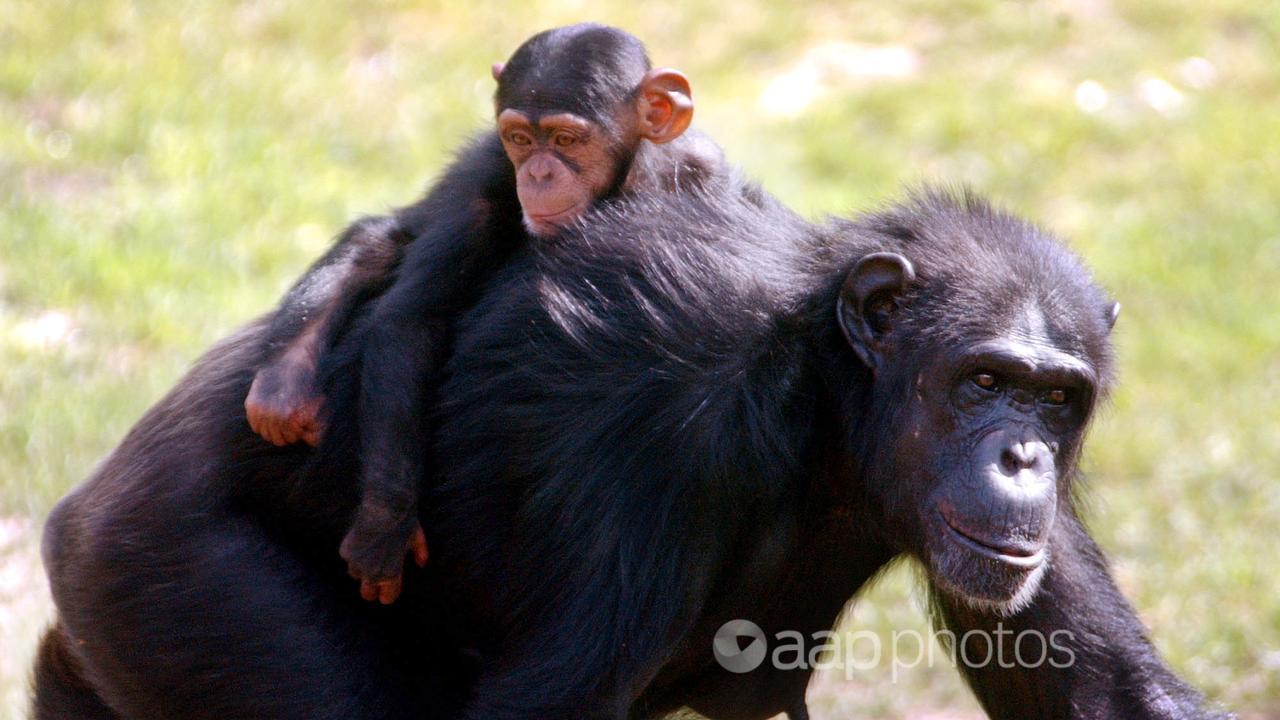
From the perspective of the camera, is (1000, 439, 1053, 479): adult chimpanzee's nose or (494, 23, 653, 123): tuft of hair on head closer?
(1000, 439, 1053, 479): adult chimpanzee's nose

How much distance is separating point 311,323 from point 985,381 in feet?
6.68

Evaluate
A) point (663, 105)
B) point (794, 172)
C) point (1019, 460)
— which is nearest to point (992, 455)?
A: point (1019, 460)

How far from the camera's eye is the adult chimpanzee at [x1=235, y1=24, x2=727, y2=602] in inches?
183

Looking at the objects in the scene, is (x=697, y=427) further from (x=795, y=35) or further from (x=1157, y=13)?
(x=1157, y=13)

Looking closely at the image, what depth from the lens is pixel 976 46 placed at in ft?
45.1

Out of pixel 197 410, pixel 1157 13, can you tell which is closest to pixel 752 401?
pixel 197 410

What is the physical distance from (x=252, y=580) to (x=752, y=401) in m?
1.48

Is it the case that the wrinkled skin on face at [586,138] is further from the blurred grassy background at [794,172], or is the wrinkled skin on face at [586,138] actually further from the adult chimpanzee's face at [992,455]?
the blurred grassy background at [794,172]

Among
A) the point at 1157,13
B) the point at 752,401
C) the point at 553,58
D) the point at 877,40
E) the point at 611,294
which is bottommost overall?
the point at 1157,13

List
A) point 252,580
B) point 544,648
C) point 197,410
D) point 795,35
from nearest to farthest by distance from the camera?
point 544,648 < point 252,580 < point 197,410 < point 795,35

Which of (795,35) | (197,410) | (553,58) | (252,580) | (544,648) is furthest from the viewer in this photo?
(795,35)

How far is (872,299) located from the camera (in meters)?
4.61
